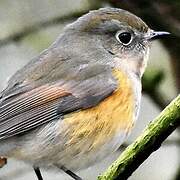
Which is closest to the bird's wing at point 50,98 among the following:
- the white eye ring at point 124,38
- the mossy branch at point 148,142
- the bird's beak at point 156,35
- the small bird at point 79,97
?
the small bird at point 79,97

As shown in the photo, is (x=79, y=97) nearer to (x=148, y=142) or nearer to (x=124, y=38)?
(x=124, y=38)

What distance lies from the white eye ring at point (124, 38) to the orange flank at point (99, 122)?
649mm

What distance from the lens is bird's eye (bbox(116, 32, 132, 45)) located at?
670 centimetres

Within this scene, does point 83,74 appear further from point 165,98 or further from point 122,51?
point 165,98

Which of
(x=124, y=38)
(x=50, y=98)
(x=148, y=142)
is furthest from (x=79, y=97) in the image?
(x=148, y=142)

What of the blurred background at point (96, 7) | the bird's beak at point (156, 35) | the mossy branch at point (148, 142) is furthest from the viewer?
the blurred background at point (96, 7)

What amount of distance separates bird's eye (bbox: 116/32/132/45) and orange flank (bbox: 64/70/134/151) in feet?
2.13

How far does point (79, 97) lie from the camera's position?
20.4ft

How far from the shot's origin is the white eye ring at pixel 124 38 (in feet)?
22.0

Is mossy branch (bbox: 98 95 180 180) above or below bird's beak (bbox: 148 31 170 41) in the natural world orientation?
below

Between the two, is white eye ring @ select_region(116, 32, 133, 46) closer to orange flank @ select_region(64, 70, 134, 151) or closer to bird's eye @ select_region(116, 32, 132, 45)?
bird's eye @ select_region(116, 32, 132, 45)

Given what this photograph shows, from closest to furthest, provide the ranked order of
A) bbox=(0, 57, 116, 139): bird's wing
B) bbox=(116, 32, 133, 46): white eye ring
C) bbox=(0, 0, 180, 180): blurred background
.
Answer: bbox=(0, 57, 116, 139): bird's wing < bbox=(116, 32, 133, 46): white eye ring < bbox=(0, 0, 180, 180): blurred background

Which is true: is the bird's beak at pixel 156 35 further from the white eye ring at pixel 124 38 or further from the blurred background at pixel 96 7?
the blurred background at pixel 96 7

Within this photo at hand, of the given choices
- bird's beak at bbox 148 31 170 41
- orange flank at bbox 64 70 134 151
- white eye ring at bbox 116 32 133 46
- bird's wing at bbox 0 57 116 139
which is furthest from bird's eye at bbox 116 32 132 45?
orange flank at bbox 64 70 134 151
